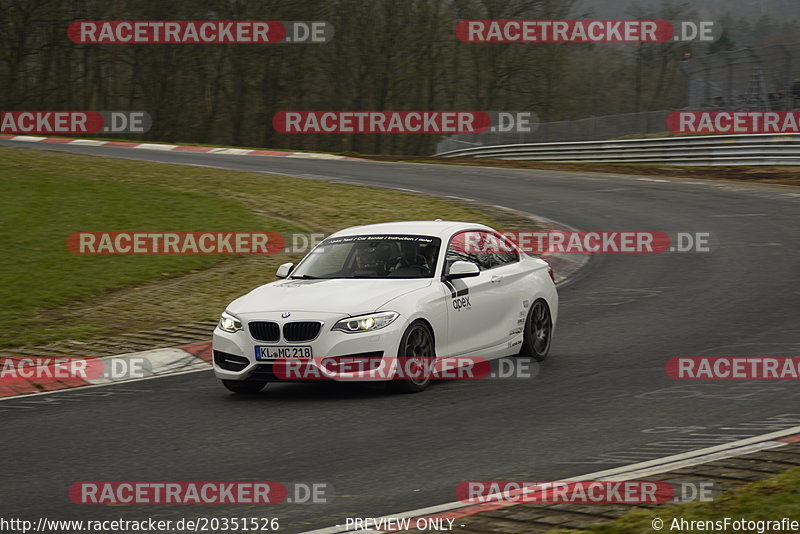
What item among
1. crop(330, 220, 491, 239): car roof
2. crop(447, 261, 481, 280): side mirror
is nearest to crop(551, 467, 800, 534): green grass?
crop(447, 261, 481, 280): side mirror

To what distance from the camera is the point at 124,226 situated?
61.8ft

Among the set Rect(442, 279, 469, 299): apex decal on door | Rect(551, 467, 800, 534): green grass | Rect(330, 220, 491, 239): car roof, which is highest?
Rect(330, 220, 491, 239): car roof

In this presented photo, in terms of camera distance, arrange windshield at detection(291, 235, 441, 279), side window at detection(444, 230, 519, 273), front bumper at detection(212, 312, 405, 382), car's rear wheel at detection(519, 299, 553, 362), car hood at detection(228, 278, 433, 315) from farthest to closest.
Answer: car's rear wheel at detection(519, 299, 553, 362)
side window at detection(444, 230, 519, 273)
windshield at detection(291, 235, 441, 279)
car hood at detection(228, 278, 433, 315)
front bumper at detection(212, 312, 405, 382)

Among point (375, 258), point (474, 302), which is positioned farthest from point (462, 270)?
point (375, 258)

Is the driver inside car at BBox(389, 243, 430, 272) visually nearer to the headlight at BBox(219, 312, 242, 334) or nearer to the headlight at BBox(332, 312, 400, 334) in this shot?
the headlight at BBox(332, 312, 400, 334)

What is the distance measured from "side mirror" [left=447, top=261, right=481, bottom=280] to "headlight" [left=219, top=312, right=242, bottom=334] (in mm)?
1986

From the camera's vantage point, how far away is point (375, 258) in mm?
10609

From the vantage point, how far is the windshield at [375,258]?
34.2 feet

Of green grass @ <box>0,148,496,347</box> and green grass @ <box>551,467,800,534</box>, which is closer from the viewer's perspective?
green grass @ <box>551,467,800,534</box>

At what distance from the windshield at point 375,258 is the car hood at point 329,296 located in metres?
0.22

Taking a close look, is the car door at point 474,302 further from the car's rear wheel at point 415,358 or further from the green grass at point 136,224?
the green grass at point 136,224

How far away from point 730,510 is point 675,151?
33387mm

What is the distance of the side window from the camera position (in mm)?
10805

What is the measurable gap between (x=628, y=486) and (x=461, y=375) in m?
4.40
